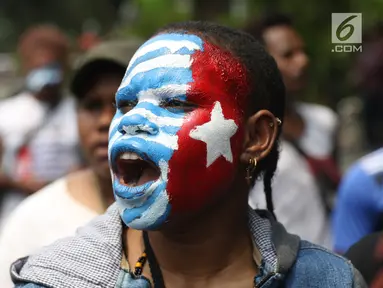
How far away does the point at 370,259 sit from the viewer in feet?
9.18

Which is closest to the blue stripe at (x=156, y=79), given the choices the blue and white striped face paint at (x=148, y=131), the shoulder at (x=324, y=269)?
the blue and white striped face paint at (x=148, y=131)

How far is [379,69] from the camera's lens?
268 inches

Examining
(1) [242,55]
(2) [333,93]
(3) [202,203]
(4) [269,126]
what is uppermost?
(1) [242,55]

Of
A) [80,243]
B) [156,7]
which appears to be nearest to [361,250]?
[80,243]

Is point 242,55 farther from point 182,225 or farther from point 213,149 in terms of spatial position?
point 182,225

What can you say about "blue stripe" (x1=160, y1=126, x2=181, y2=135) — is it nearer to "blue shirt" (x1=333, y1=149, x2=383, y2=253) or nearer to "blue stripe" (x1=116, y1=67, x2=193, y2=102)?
"blue stripe" (x1=116, y1=67, x2=193, y2=102)

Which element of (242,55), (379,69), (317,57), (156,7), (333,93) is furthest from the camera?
(156,7)

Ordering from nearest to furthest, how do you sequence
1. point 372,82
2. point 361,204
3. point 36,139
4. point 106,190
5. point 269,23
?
point 106,190
point 361,204
point 269,23
point 36,139
point 372,82

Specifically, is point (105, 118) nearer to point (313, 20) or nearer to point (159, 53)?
point (159, 53)

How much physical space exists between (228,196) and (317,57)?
6401 mm

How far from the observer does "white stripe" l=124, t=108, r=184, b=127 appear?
7.31ft

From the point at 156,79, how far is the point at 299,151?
237 centimetres

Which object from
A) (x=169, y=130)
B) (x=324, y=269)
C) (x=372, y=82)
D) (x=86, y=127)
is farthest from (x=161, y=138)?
(x=372, y=82)

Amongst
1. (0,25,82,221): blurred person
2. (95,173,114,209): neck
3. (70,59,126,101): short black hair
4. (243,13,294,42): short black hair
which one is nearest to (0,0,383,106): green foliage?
(243,13,294,42): short black hair
